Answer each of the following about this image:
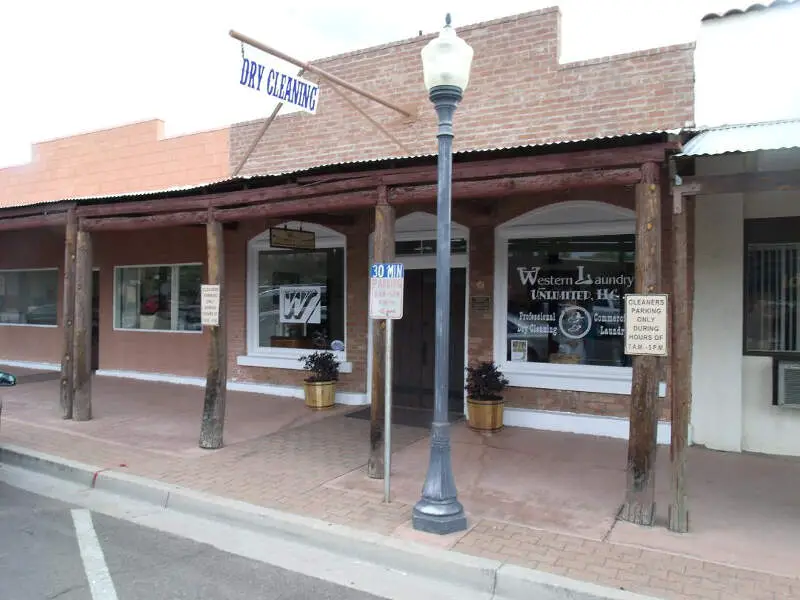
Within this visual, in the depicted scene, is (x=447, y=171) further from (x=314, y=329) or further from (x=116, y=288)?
(x=116, y=288)

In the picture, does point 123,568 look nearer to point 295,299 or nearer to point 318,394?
point 318,394

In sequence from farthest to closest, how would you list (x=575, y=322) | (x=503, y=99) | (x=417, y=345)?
1. (x=417, y=345)
2. (x=503, y=99)
3. (x=575, y=322)

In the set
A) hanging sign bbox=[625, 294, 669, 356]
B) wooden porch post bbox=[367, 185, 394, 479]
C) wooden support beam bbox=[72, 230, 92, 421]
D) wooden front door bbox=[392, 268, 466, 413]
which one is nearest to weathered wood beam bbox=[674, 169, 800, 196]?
hanging sign bbox=[625, 294, 669, 356]

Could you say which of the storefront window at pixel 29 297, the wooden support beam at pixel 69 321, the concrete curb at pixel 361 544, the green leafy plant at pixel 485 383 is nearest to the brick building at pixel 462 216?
the wooden support beam at pixel 69 321

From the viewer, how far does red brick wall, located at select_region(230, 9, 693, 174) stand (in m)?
7.82

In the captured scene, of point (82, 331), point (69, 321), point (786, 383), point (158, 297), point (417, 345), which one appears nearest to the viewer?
point (786, 383)

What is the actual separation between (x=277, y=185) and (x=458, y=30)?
4035 mm

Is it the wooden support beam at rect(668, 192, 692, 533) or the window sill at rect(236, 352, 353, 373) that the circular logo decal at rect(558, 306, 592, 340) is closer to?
the wooden support beam at rect(668, 192, 692, 533)

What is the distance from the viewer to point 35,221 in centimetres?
991

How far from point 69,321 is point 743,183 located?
9.06 meters

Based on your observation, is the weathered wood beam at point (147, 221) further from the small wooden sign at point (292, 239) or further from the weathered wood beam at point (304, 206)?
the small wooden sign at point (292, 239)

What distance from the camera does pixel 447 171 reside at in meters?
5.20

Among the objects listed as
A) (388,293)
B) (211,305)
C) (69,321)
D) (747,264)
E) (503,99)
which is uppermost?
(503,99)

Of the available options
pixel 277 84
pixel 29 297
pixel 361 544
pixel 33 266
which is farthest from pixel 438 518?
pixel 29 297
